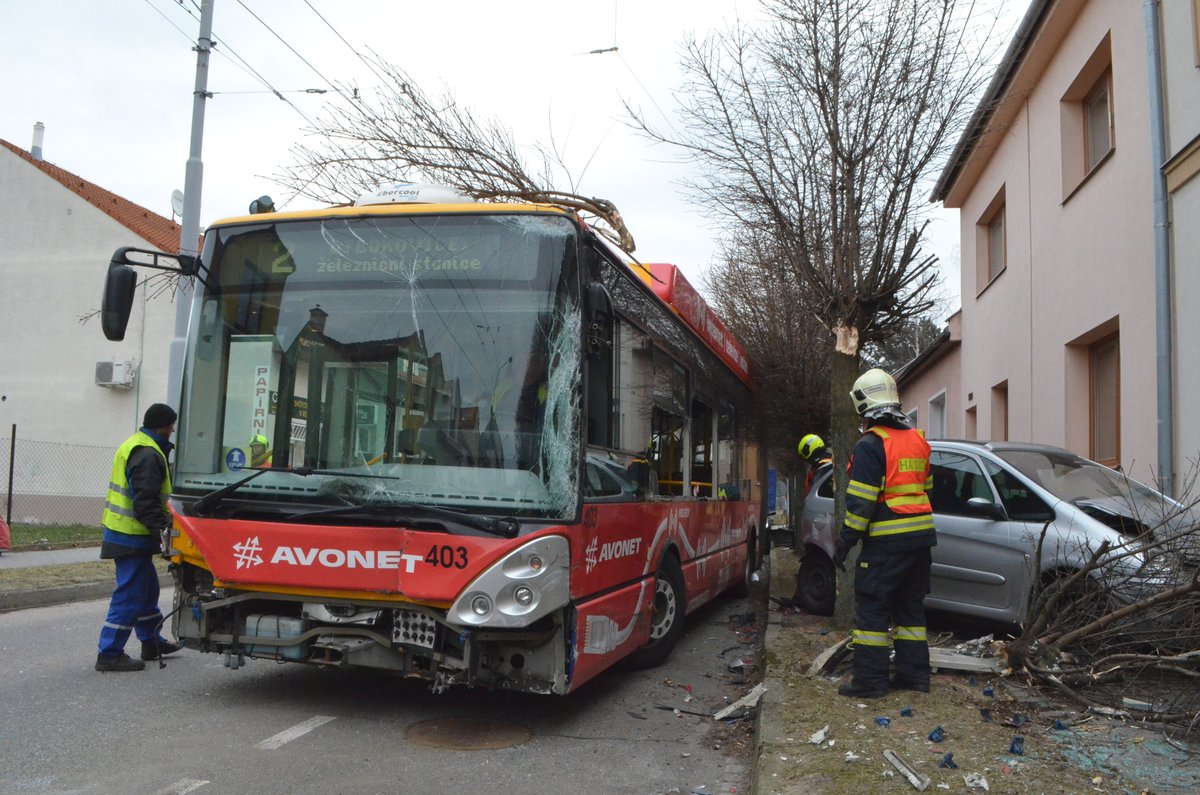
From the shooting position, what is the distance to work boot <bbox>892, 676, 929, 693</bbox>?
17.7ft

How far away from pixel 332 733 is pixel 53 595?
21.4ft

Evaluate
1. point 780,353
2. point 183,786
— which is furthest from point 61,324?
point 183,786

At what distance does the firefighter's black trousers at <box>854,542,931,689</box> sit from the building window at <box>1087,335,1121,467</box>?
567 cm

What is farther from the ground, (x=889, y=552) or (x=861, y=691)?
(x=889, y=552)

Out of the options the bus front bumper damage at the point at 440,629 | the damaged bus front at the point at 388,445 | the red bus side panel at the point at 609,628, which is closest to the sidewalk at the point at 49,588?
the damaged bus front at the point at 388,445

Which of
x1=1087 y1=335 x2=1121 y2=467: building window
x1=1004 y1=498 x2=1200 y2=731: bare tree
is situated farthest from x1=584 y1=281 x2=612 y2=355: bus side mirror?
x1=1087 y1=335 x2=1121 y2=467: building window

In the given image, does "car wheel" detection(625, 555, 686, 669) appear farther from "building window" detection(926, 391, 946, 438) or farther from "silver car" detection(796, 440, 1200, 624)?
"building window" detection(926, 391, 946, 438)

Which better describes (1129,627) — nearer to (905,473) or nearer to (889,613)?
(889,613)

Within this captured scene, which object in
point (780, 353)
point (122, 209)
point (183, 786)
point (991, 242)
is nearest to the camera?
point (183, 786)

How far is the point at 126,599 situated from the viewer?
6.36 m

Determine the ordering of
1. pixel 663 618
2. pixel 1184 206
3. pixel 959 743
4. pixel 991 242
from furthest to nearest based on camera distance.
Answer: pixel 991 242
pixel 1184 206
pixel 663 618
pixel 959 743

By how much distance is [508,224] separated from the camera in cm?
515

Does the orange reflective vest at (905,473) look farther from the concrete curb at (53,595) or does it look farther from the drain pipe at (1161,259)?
the concrete curb at (53,595)

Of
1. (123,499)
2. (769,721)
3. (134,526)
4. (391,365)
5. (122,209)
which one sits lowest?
(769,721)
